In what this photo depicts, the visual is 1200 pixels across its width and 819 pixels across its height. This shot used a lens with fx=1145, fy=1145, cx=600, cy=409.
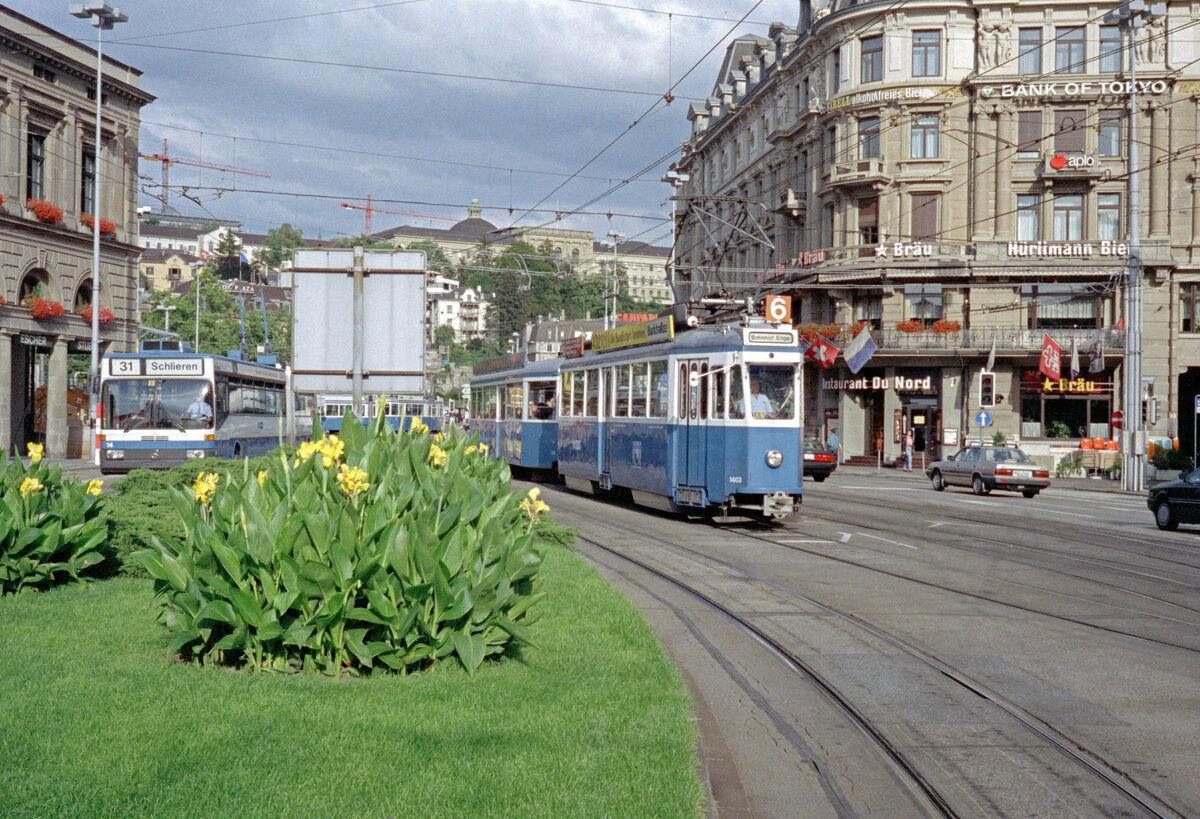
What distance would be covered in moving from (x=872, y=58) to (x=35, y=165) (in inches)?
1275

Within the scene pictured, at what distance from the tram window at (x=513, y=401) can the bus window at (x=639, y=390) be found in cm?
860

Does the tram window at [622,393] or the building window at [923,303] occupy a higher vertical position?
the building window at [923,303]

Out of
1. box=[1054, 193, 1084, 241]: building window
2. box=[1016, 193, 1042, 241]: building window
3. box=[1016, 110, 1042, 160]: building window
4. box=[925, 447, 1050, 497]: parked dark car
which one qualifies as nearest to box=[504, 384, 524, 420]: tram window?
box=[925, 447, 1050, 497]: parked dark car

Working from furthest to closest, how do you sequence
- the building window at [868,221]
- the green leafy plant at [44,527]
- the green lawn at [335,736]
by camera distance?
the building window at [868,221] < the green leafy plant at [44,527] < the green lawn at [335,736]

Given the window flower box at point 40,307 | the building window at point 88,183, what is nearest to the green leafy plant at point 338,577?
the window flower box at point 40,307

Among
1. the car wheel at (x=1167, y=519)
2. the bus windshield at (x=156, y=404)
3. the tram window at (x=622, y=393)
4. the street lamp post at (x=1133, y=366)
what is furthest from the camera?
the street lamp post at (x=1133, y=366)

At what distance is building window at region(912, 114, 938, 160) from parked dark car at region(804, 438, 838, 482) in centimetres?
1709

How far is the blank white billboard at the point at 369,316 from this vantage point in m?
13.1

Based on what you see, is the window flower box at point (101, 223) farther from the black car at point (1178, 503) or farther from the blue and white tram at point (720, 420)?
the black car at point (1178, 503)

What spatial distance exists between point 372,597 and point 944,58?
4457 cm

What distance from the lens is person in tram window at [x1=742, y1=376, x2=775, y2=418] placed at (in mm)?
18062

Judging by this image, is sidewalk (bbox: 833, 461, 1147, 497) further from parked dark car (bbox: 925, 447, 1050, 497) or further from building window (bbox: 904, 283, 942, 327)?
building window (bbox: 904, 283, 942, 327)

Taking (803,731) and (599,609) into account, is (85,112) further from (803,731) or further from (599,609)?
(803,731)

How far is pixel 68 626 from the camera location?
8016mm
